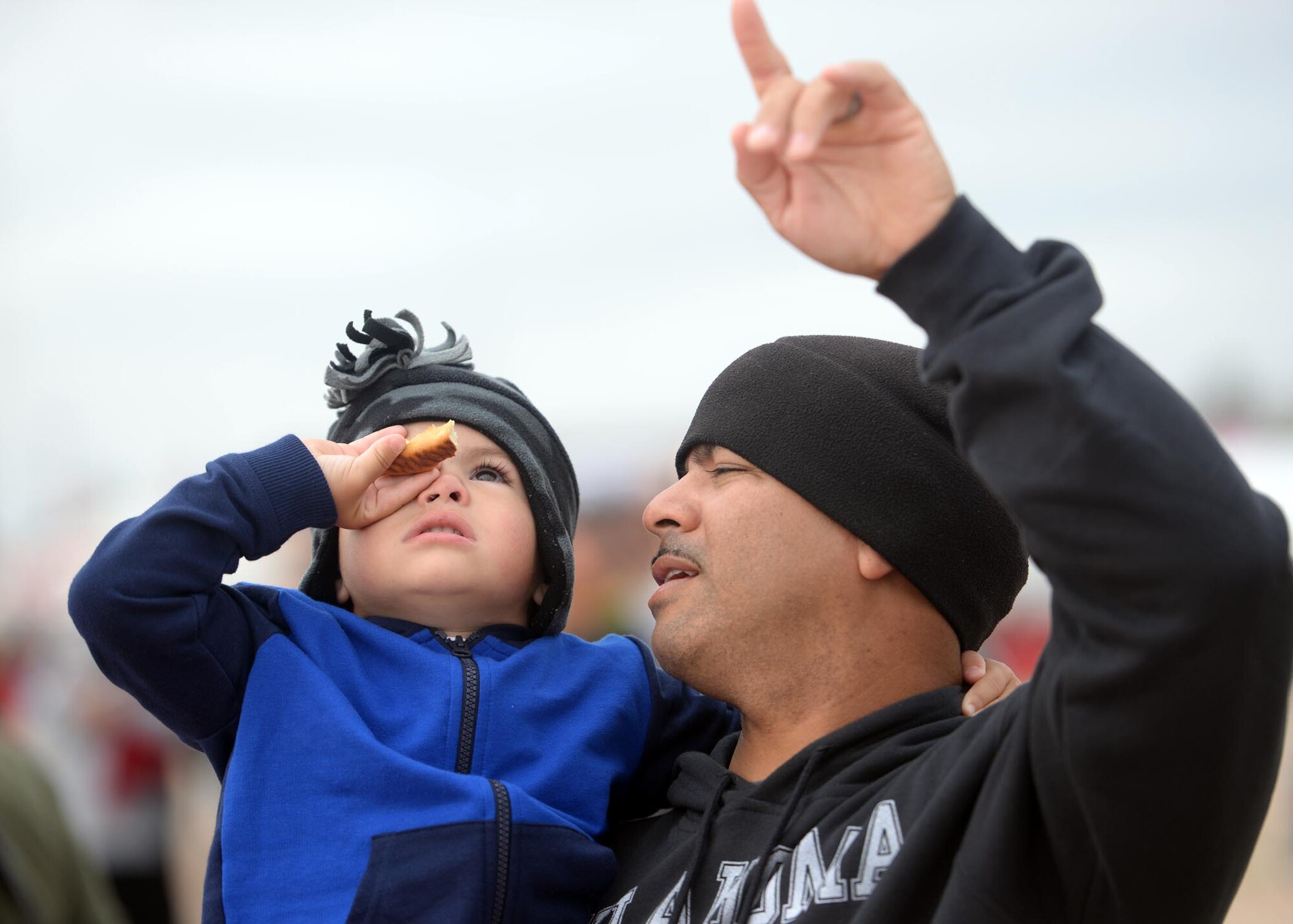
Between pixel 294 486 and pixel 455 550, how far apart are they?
321 millimetres

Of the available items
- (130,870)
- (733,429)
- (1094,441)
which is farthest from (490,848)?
(130,870)

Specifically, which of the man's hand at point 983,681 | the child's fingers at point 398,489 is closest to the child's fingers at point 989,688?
the man's hand at point 983,681

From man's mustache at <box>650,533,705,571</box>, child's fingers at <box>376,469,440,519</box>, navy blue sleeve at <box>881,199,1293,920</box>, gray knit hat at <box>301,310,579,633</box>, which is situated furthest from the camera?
gray knit hat at <box>301,310,579,633</box>

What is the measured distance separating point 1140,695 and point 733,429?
1.08 metres

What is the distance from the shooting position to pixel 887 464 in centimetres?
236

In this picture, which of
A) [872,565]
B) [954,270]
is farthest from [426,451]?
[954,270]

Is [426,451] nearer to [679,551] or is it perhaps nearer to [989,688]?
[679,551]

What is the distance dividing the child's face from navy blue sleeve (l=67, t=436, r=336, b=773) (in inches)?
6.5

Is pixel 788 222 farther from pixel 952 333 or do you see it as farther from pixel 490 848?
pixel 490 848

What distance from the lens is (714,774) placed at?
7.66ft

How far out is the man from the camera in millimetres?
1504

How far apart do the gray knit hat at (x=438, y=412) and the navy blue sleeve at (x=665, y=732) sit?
0.85ft

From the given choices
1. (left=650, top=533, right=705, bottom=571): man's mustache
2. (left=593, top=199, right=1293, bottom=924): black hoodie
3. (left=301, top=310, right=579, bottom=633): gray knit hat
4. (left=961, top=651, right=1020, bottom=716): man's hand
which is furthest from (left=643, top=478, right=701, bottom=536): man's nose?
(left=593, top=199, right=1293, bottom=924): black hoodie

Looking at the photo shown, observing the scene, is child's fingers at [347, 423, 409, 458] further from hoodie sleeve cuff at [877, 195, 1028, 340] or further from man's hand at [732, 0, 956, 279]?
hoodie sleeve cuff at [877, 195, 1028, 340]
